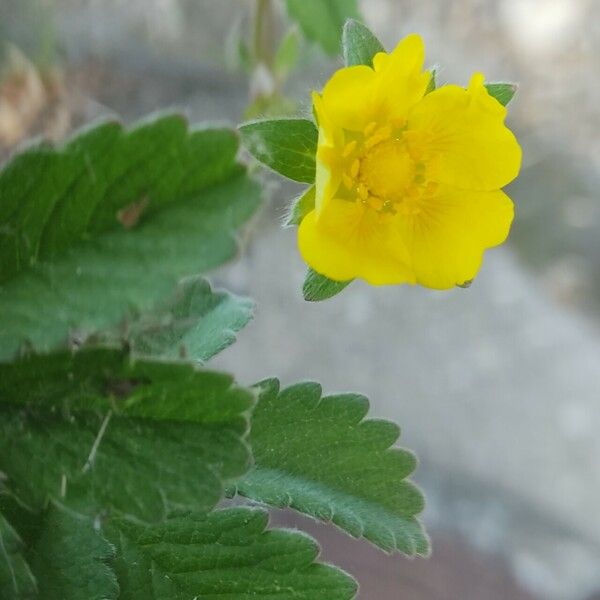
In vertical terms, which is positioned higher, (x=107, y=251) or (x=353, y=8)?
(x=353, y=8)

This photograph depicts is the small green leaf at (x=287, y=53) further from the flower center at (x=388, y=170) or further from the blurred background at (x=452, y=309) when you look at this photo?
the flower center at (x=388, y=170)

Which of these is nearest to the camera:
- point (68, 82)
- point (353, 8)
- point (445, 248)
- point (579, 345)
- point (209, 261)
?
point (209, 261)

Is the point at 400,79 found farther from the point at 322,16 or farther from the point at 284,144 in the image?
the point at 322,16

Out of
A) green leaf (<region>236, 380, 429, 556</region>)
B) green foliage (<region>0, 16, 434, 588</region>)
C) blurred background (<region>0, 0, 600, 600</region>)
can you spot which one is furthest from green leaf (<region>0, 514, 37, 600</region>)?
blurred background (<region>0, 0, 600, 600</region>)

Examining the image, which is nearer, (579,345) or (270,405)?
(270,405)

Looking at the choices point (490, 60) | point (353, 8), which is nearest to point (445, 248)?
point (353, 8)

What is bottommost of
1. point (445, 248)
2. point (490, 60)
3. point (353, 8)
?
point (445, 248)

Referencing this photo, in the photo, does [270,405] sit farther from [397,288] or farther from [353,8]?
[397,288]

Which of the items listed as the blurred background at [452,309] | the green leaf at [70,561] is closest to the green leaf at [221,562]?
the green leaf at [70,561]
